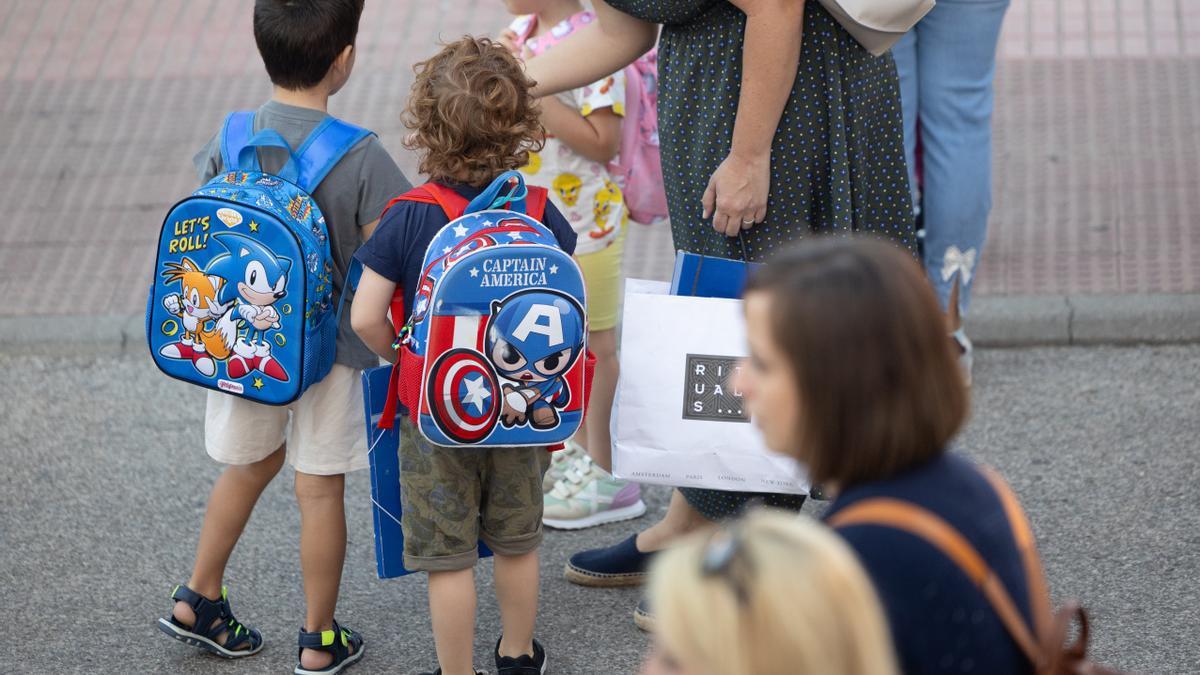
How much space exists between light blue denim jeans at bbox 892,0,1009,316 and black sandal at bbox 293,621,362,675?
7.18 ft

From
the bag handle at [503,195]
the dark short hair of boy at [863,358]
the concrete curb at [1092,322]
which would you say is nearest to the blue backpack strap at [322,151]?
the bag handle at [503,195]

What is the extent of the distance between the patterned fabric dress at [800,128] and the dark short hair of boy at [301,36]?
592mm

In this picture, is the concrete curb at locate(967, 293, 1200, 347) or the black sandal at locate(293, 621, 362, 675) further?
the concrete curb at locate(967, 293, 1200, 347)

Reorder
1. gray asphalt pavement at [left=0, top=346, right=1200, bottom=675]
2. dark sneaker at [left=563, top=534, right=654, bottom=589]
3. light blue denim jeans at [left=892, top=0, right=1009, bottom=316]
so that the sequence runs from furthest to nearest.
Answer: light blue denim jeans at [left=892, top=0, right=1009, bottom=316]
dark sneaker at [left=563, top=534, right=654, bottom=589]
gray asphalt pavement at [left=0, top=346, right=1200, bottom=675]

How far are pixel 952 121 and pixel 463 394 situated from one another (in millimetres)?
2304

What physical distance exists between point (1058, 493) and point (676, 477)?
4.91ft

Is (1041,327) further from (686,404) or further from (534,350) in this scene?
(534,350)

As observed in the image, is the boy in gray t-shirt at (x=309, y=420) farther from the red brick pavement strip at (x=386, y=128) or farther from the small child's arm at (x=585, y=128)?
the red brick pavement strip at (x=386, y=128)

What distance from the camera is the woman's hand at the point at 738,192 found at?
3.00 meters

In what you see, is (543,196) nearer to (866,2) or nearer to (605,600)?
(866,2)

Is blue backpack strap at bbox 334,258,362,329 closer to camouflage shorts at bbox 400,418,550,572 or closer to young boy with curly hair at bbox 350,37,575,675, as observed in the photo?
young boy with curly hair at bbox 350,37,575,675

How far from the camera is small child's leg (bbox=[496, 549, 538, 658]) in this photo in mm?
3090

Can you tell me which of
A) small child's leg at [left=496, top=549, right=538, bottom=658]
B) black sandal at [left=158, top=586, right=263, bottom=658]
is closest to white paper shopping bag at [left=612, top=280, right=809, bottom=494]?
small child's leg at [left=496, top=549, right=538, bottom=658]

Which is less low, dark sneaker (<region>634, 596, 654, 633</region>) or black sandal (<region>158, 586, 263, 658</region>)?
dark sneaker (<region>634, 596, 654, 633</region>)
